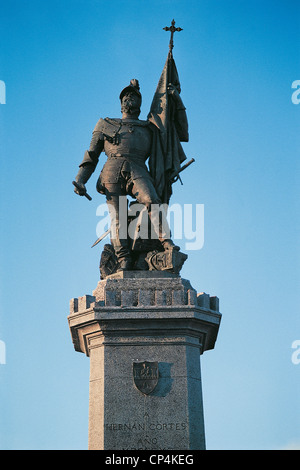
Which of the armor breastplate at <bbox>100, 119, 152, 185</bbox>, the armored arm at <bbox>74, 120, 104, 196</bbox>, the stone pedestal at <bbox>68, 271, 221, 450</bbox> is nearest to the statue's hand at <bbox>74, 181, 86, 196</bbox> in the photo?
the armored arm at <bbox>74, 120, 104, 196</bbox>

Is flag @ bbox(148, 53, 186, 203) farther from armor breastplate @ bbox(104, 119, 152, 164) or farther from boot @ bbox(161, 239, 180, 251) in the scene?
boot @ bbox(161, 239, 180, 251)

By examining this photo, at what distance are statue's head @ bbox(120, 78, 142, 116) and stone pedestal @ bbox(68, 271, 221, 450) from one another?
3849 millimetres

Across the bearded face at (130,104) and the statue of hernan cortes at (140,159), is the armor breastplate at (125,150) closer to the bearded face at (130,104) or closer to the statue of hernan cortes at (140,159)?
the statue of hernan cortes at (140,159)

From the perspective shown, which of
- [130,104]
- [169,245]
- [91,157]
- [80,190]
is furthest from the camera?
[130,104]

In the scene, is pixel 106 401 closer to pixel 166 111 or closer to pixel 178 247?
pixel 178 247

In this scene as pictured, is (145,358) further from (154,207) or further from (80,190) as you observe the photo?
(80,190)

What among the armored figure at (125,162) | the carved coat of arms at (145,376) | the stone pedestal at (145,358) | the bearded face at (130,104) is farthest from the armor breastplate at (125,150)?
the carved coat of arms at (145,376)

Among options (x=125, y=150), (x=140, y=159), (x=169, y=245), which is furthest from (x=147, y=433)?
(x=125, y=150)

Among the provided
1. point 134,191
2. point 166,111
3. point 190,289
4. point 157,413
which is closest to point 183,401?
point 157,413

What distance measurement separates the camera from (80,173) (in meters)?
16.2

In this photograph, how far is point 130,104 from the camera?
650 inches

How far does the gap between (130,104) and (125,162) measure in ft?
4.48

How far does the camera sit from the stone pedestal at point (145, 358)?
13.4 metres

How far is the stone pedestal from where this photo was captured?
528 inches
